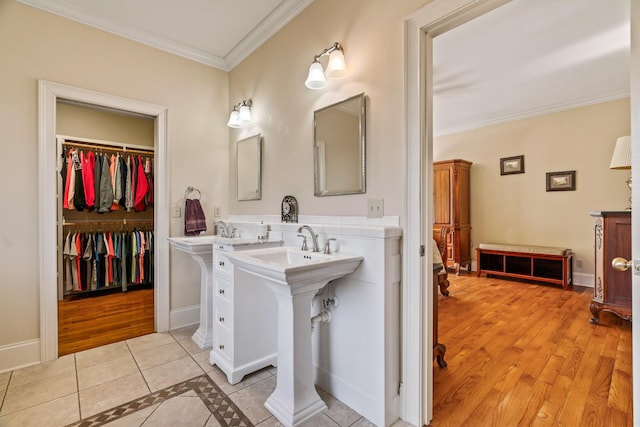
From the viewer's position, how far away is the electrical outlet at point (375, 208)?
1.76 m

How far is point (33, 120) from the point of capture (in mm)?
2234

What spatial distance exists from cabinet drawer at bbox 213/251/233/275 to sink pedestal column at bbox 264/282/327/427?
54cm

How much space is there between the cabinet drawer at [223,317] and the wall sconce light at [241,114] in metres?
1.64

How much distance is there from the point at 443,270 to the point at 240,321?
215 centimetres

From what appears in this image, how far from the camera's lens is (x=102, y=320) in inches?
121

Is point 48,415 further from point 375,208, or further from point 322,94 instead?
point 322,94

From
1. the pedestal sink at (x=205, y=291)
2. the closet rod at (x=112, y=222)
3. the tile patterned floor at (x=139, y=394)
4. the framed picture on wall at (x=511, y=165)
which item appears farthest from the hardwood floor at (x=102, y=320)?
the framed picture on wall at (x=511, y=165)

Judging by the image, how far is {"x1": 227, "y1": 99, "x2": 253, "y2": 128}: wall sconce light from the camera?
110 inches

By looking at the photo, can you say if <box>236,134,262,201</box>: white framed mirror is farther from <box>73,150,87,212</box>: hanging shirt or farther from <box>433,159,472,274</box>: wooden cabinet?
<box>433,159,472,274</box>: wooden cabinet

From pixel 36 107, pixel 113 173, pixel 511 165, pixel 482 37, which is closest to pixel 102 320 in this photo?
pixel 113 173

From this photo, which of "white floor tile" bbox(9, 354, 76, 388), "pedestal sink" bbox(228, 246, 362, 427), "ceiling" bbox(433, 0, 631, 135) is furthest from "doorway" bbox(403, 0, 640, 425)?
"white floor tile" bbox(9, 354, 76, 388)

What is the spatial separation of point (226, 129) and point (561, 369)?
3.48m

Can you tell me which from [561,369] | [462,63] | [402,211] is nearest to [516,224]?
[462,63]

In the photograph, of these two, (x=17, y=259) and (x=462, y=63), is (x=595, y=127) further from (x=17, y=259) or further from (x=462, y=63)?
(x=17, y=259)
